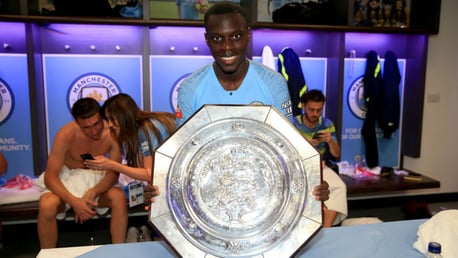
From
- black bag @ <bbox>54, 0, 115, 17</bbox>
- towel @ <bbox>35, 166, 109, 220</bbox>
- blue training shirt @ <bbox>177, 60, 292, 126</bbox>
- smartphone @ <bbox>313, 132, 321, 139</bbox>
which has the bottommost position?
towel @ <bbox>35, 166, 109, 220</bbox>

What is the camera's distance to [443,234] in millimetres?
1360

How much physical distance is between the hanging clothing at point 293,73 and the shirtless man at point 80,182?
62.4 inches

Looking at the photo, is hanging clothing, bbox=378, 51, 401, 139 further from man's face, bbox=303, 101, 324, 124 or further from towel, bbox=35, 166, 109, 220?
towel, bbox=35, 166, 109, 220

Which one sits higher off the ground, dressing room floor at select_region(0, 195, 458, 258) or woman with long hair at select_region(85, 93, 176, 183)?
→ woman with long hair at select_region(85, 93, 176, 183)

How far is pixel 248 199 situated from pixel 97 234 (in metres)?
→ 2.45

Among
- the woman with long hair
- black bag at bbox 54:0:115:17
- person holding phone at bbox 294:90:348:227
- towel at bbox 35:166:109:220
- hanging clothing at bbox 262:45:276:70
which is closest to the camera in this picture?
the woman with long hair

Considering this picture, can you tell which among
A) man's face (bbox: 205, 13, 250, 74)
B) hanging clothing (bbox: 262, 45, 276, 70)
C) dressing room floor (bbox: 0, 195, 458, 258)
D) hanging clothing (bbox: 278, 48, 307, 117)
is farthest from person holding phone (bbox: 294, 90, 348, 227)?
man's face (bbox: 205, 13, 250, 74)

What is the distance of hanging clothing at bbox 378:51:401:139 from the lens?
3.81 meters

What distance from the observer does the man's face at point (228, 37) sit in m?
1.33

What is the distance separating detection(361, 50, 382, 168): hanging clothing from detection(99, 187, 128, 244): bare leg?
231 centimetres

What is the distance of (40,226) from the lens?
2547 millimetres

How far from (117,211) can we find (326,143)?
5.28 ft

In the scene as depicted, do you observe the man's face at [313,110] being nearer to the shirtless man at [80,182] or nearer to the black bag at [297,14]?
the black bag at [297,14]

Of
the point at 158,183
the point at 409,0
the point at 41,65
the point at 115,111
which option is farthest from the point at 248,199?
the point at 409,0
